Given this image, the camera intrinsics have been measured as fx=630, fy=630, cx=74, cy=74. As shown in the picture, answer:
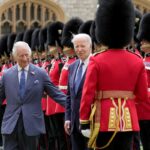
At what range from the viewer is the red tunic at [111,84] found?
16.3ft

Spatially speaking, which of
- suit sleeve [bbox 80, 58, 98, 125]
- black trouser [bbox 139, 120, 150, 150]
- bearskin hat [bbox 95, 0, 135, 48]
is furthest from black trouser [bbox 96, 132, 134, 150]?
black trouser [bbox 139, 120, 150, 150]

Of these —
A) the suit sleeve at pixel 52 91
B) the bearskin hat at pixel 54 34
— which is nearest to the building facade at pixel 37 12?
the bearskin hat at pixel 54 34

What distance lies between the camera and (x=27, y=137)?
6109mm

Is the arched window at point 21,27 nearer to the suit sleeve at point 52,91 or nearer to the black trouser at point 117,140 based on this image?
the suit sleeve at point 52,91

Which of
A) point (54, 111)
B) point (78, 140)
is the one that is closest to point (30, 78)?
point (78, 140)

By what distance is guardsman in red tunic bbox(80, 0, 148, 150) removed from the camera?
16.3 feet

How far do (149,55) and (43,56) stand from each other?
3.23 meters

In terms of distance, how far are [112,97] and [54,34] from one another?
168 inches

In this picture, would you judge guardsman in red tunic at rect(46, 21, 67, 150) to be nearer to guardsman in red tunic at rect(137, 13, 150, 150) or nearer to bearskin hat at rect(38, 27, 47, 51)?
bearskin hat at rect(38, 27, 47, 51)

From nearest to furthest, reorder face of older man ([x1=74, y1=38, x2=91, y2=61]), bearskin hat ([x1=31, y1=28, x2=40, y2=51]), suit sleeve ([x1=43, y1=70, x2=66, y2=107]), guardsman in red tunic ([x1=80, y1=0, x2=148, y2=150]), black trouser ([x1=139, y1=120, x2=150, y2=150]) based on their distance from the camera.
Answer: guardsman in red tunic ([x1=80, y1=0, x2=148, y2=150])
face of older man ([x1=74, y1=38, x2=91, y2=61])
suit sleeve ([x1=43, y1=70, x2=66, y2=107])
black trouser ([x1=139, y1=120, x2=150, y2=150])
bearskin hat ([x1=31, y1=28, x2=40, y2=51])

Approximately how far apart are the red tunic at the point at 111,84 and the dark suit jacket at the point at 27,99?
1.22m

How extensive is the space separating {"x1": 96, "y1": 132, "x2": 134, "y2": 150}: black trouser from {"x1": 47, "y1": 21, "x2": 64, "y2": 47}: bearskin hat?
391 centimetres

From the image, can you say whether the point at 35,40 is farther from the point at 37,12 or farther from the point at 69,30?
the point at 37,12

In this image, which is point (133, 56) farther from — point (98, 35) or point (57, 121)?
point (57, 121)
